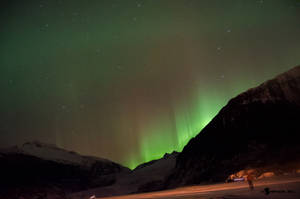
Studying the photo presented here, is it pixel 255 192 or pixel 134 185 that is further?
pixel 134 185

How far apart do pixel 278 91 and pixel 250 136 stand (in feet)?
70.6

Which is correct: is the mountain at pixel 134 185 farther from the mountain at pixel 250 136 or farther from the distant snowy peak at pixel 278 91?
the distant snowy peak at pixel 278 91

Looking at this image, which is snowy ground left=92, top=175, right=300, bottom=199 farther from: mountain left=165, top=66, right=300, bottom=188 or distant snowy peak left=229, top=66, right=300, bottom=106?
distant snowy peak left=229, top=66, right=300, bottom=106

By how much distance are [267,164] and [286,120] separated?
26.1m

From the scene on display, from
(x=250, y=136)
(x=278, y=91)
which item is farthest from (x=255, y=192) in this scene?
(x=278, y=91)

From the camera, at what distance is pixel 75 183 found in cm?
18312

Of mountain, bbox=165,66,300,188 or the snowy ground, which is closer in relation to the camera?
the snowy ground

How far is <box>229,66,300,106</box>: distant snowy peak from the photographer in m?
92.8

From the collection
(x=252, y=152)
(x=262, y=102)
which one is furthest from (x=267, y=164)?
(x=262, y=102)

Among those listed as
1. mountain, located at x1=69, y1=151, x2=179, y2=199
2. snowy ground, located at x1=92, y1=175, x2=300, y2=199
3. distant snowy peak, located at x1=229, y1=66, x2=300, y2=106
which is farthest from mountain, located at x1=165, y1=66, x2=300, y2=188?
snowy ground, located at x1=92, y1=175, x2=300, y2=199

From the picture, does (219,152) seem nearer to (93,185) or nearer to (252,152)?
(252,152)

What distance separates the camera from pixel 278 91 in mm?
96438

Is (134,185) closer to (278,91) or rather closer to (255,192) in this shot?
(278,91)

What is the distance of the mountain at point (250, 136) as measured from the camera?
2901 inches
